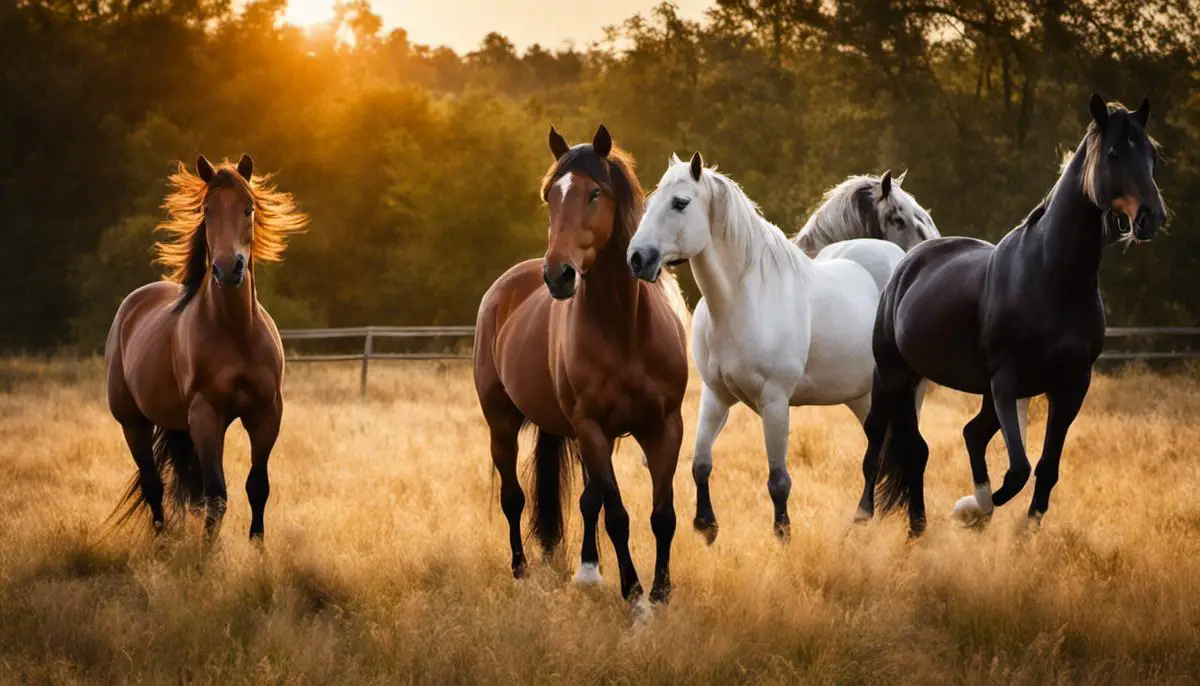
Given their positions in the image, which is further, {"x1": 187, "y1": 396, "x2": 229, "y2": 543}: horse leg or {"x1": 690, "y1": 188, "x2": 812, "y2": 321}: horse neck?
{"x1": 690, "y1": 188, "x2": 812, "y2": 321}: horse neck

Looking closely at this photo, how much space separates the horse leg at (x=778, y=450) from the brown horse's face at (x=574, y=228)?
5.86 ft

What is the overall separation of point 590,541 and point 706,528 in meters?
1.14

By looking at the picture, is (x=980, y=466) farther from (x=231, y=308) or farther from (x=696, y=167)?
(x=231, y=308)

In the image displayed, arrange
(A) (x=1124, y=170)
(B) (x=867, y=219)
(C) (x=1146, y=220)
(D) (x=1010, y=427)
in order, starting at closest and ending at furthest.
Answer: (C) (x=1146, y=220) → (A) (x=1124, y=170) → (D) (x=1010, y=427) → (B) (x=867, y=219)

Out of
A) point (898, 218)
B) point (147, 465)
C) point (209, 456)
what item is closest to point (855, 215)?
point (898, 218)

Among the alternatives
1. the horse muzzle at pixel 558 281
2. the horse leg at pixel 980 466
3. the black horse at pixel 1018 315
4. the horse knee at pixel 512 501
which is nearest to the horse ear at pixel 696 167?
the horse muzzle at pixel 558 281

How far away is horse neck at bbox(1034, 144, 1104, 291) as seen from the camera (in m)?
5.39

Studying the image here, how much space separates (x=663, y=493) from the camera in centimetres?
479

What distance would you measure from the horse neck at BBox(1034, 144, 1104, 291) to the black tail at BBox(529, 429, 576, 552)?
2633 mm

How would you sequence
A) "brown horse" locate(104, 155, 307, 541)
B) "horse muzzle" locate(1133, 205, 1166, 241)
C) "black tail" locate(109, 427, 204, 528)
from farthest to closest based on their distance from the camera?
"black tail" locate(109, 427, 204, 528) < "brown horse" locate(104, 155, 307, 541) < "horse muzzle" locate(1133, 205, 1166, 241)

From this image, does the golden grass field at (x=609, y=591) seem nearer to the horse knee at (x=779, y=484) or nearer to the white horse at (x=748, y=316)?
the horse knee at (x=779, y=484)

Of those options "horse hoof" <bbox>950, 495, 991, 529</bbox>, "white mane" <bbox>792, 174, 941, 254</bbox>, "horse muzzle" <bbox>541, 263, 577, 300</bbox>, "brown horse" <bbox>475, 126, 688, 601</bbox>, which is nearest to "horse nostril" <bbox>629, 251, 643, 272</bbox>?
"brown horse" <bbox>475, 126, 688, 601</bbox>

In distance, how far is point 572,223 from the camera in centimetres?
452

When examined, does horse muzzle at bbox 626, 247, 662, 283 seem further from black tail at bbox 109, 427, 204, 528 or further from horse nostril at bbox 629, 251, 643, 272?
black tail at bbox 109, 427, 204, 528
